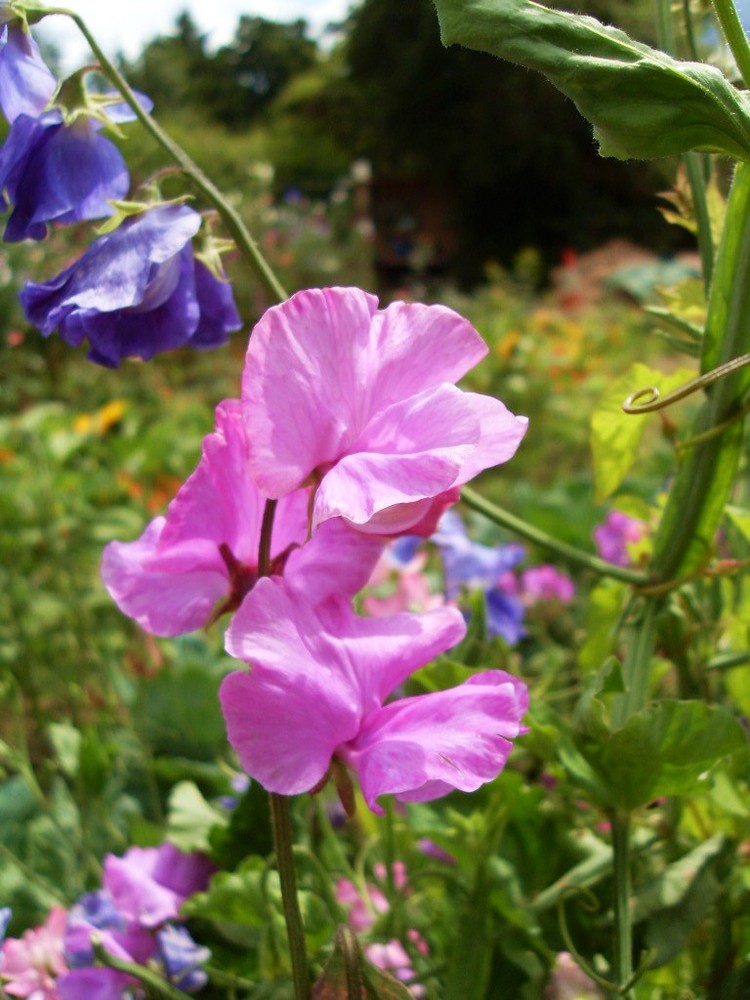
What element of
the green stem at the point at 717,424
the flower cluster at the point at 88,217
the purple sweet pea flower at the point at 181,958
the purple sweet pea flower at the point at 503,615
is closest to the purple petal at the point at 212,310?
the flower cluster at the point at 88,217

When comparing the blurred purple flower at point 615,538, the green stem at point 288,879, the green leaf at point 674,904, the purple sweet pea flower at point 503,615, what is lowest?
the blurred purple flower at point 615,538

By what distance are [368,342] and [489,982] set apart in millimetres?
376

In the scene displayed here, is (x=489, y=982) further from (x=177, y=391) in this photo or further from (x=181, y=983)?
(x=177, y=391)

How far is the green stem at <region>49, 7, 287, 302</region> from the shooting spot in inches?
15.7

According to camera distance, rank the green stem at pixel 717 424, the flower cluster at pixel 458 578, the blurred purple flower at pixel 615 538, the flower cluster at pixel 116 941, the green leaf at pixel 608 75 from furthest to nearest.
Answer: the blurred purple flower at pixel 615 538
the flower cluster at pixel 458 578
the flower cluster at pixel 116 941
the green stem at pixel 717 424
the green leaf at pixel 608 75

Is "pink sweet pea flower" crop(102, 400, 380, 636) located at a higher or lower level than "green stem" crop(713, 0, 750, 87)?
lower

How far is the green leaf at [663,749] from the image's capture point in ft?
1.32

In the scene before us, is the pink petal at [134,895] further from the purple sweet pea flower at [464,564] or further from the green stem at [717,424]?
the purple sweet pea flower at [464,564]

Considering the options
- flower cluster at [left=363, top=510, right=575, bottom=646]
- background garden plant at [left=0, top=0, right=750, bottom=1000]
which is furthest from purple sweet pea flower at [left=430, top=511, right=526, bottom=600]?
background garden plant at [left=0, top=0, right=750, bottom=1000]

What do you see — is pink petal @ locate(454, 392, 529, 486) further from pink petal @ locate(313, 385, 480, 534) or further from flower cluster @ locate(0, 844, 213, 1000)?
flower cluster @ locate(0, 844, 213, 1000)

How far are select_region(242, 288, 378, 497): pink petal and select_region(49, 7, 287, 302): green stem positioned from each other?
82mm

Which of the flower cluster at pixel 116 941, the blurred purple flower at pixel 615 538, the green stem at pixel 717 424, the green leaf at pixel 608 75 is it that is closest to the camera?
the green leaf at pixel 608 75

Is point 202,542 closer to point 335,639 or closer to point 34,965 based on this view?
point 335,639

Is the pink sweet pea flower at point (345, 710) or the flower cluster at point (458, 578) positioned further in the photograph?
the flower cluster at point (458, 578)
